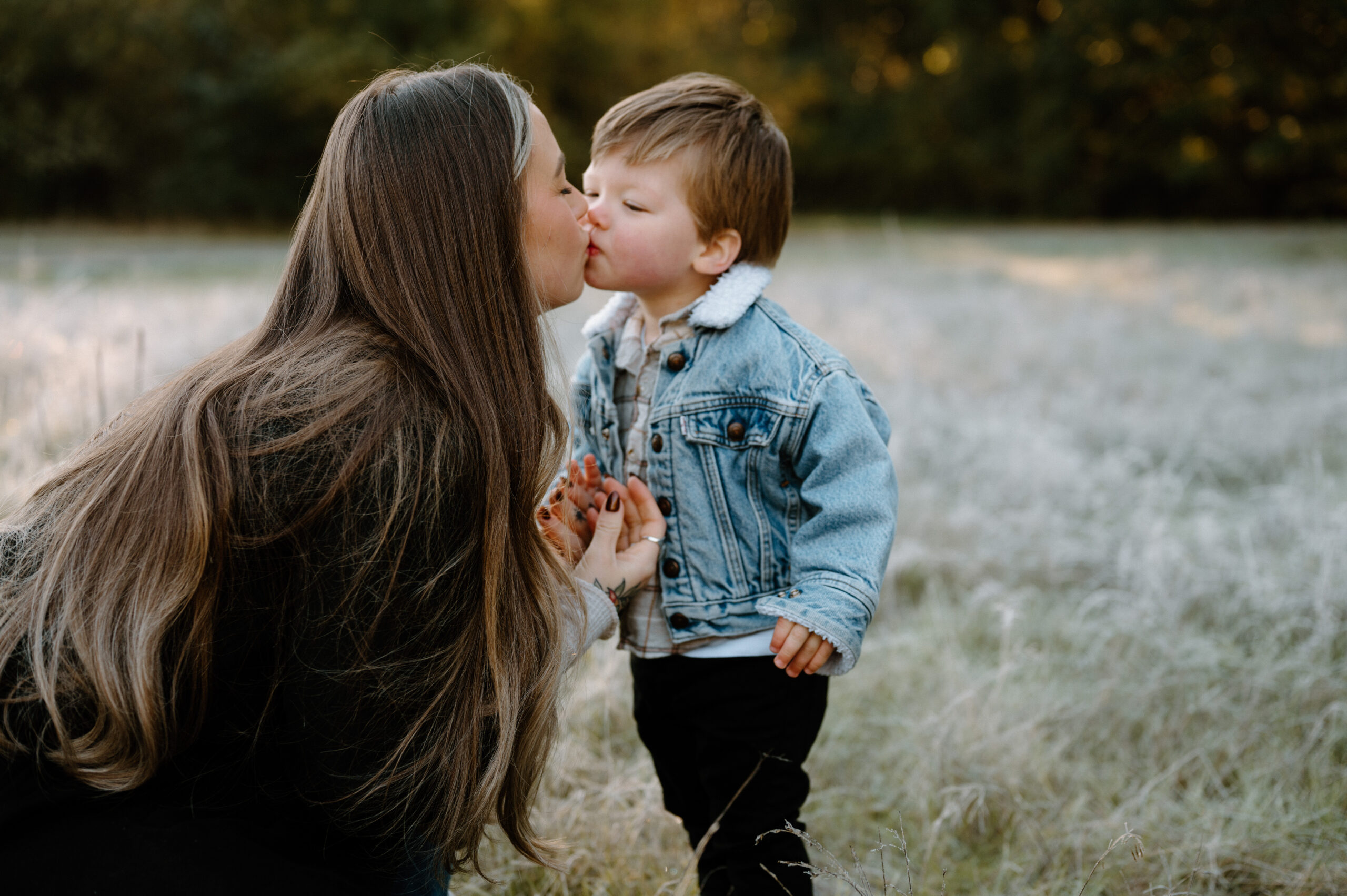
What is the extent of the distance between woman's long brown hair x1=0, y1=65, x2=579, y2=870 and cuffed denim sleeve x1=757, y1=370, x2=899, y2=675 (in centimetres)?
44

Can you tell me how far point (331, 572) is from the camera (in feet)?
4.41

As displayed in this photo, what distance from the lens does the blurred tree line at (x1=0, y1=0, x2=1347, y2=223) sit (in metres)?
19.3

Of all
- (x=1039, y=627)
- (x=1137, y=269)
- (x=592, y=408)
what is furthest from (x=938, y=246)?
(x=592, y=408)

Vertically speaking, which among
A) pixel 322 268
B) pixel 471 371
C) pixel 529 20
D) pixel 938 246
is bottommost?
pixel 938 246

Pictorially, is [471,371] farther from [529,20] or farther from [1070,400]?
[529,20]

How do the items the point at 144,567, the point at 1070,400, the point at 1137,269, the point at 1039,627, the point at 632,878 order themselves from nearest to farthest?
the point at 144,567 → the point at 632,878 → the point at 1039,627 → the point at 1070,400 → the point at 1137,269

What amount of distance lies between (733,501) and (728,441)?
4.6 inches

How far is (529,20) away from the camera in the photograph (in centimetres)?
2238

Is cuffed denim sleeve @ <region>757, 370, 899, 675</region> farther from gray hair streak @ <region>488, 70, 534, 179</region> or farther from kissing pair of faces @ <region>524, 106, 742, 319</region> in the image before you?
gray hair streak @ <region>488, 70, 534, 179</region>

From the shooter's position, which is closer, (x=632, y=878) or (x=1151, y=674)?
(x=632, y=878)

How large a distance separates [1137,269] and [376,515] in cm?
1236

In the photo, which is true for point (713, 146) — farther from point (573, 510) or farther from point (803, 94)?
point (803, 94)

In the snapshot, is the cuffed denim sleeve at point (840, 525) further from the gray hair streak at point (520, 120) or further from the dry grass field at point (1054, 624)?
the gray hair streak at point (520, 120)

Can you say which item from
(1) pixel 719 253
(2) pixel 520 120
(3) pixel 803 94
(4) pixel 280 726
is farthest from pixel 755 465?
(3) pixel 803 94
